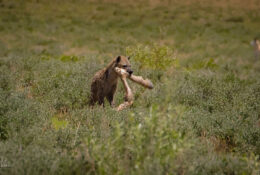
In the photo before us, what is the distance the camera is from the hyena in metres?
6.89

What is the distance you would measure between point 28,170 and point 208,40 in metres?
18.8

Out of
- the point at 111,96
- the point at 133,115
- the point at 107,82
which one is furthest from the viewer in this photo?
the point at 111,96

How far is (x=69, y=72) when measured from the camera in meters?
9.29

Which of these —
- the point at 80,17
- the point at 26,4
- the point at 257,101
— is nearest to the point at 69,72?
the point at 257,101

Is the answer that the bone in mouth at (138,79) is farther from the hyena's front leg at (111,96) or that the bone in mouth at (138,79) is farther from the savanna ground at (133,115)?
the hyena's front leg at (111,96)

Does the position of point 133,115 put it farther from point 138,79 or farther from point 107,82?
point 107,82

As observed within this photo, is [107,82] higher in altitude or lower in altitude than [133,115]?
lower

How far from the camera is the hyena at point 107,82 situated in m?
6.89

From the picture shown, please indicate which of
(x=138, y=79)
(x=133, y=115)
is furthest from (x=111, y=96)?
(x=133, y=115)

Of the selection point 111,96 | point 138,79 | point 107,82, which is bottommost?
point 111,96

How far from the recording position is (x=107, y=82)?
700 centimetres

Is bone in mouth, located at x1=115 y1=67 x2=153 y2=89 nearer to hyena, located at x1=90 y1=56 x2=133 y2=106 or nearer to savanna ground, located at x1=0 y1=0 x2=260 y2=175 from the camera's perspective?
hyena, located at x1=90 y1=56 x2=133 y2=106

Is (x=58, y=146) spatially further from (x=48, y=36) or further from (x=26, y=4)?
(x=26, y=4)

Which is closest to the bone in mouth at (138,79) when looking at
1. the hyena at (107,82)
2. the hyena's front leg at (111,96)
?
the hyena at (107,82)
